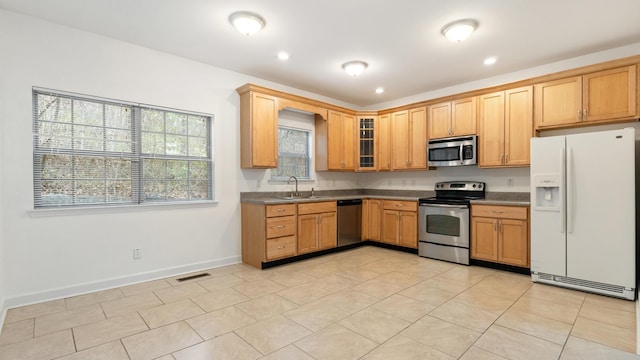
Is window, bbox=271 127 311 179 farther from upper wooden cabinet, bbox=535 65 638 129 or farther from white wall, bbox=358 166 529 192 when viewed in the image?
upper wooden cabinet, bbox=535 65 638 129

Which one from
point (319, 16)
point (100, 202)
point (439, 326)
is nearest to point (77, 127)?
point (100, 202)

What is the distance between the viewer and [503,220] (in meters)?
4.03

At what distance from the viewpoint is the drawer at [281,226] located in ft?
13.5

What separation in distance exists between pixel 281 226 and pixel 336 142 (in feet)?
6.51

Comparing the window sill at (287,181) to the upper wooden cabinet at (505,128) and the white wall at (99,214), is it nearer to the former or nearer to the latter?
the white wall at (99,214)

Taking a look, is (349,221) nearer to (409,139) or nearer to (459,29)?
(409,139)

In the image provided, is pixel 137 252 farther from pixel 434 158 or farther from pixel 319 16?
pixel 434 158

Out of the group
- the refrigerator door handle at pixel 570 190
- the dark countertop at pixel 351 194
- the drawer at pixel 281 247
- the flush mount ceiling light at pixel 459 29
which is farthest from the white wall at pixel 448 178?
the drawer at pixel 281 247

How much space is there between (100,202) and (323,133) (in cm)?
338

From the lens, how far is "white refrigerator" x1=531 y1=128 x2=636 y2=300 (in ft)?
10.1

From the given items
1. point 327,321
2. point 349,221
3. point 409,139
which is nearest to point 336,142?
point 409,139

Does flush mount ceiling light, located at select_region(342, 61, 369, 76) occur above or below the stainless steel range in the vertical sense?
above

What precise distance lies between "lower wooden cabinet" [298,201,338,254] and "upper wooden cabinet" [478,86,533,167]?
2.37 meters

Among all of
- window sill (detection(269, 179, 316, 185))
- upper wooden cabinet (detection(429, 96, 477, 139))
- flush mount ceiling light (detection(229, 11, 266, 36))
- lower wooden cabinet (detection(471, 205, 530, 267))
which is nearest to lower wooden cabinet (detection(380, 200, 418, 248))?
lower wooden cabinet (detection(471, 205, 530, 267))
